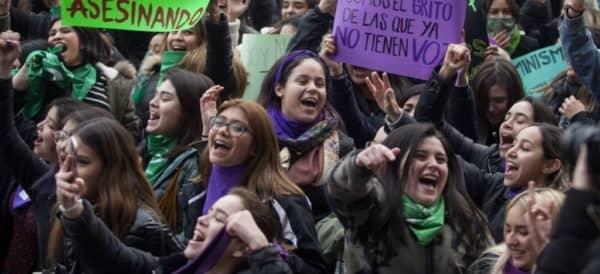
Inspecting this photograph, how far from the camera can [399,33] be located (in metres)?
8.92

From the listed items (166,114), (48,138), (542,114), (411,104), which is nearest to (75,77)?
(48,138)

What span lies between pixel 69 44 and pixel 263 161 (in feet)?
9.68

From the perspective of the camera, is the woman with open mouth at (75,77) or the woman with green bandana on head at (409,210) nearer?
the woman with green bandana on head at (409,210)

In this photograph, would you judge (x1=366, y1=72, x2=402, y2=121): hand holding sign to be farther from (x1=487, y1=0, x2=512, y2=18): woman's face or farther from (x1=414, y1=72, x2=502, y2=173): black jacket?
(x1=487, y1=0, x2=512, y2=18): woman's face

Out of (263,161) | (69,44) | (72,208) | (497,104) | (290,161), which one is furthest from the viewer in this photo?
(69,44)

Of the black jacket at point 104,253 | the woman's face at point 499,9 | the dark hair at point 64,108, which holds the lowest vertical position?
the black jacket at point 104,253

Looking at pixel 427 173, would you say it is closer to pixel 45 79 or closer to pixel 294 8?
pixel 45 79

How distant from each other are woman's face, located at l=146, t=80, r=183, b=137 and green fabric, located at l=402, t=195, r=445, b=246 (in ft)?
5.91

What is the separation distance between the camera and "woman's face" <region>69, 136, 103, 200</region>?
7496mm

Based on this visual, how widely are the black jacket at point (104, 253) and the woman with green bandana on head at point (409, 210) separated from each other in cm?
50

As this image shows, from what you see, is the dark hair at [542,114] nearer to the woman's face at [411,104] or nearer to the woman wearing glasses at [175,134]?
the woman's face at [411,104]

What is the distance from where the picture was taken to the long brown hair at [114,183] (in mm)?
7312

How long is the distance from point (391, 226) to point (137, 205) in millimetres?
1110

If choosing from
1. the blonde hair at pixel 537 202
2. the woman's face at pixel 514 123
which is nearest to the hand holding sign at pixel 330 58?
the woman's face at pixel 514 123
